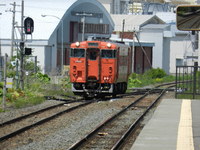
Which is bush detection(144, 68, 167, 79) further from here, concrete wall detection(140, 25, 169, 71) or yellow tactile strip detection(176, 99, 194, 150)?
yellow tactile strip detection(176, 99, 194, 150)

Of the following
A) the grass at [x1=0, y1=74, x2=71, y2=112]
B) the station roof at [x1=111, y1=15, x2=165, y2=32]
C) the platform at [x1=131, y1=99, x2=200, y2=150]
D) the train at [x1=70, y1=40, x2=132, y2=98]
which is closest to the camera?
the platform at [x1=131, y1=99, x2=200, y2=150]

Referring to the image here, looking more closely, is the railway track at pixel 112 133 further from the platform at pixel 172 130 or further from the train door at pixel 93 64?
the train door at pixel 93 64

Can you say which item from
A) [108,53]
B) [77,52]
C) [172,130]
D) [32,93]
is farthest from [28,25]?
[172,130]

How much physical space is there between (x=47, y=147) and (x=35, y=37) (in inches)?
2081

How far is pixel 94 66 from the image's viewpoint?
31094mm

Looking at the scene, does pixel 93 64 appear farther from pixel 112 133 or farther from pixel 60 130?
pixel 112 133

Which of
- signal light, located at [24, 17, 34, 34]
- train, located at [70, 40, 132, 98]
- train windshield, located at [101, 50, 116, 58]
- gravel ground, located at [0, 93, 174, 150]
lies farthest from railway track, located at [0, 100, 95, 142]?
signal light, located at [24, 17, 34, 34]

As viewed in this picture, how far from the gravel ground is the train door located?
5.35m

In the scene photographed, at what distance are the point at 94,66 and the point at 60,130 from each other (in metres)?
14.0

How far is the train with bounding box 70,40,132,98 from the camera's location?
3094 centimetres

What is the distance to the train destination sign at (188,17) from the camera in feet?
31.0

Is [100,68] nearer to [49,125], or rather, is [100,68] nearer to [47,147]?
[49,125]

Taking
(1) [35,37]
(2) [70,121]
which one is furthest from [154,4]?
(2) [70,121]

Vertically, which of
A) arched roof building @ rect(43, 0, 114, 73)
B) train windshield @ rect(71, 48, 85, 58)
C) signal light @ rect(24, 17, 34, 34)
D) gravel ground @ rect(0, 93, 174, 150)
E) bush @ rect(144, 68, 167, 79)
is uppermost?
arched roof building @ rect(43, 0, 114, 73)
